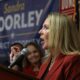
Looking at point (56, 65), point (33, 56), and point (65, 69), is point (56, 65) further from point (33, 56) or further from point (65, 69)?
point (33, 56)

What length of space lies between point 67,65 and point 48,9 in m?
1.77

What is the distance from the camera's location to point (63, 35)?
194 cm

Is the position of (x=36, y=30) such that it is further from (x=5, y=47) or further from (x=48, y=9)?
(x=5, y=47)

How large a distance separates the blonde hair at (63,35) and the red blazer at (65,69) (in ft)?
0.16

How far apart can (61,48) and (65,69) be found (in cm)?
14

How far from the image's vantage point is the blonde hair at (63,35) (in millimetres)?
1903

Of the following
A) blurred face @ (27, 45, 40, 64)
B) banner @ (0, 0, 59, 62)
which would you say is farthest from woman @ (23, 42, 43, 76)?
banner @ (0, 0, 59, 62)

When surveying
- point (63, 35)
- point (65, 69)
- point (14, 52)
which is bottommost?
point (14, 52)

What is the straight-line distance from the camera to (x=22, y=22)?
399 cm

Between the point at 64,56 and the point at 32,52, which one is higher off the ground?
the point at 64,56

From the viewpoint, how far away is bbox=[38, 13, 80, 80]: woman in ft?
6.03

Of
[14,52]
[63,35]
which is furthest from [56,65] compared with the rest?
[14,52]

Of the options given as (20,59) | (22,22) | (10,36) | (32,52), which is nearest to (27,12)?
(22,22)

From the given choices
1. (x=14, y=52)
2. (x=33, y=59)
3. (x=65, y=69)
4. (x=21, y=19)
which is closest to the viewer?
(x=65, y=69)
